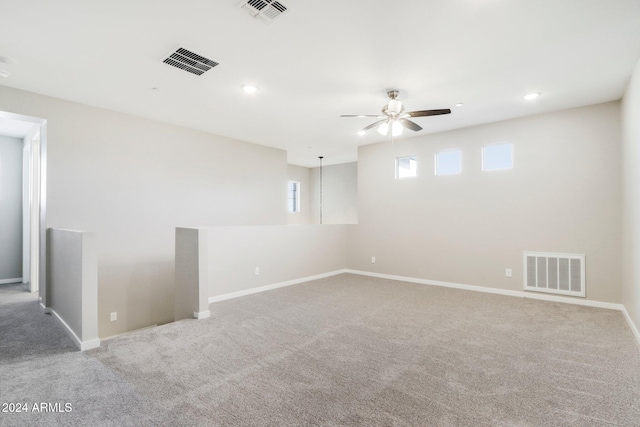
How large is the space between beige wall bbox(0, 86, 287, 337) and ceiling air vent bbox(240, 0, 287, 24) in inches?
133

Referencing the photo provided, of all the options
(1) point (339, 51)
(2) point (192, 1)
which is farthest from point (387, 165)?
(2) point (192, 1)

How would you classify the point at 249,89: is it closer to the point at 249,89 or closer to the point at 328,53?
the point at 249,89

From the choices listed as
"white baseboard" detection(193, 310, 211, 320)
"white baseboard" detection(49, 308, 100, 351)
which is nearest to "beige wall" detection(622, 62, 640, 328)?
"white baseboard" detection(193, 310, 211, 320)

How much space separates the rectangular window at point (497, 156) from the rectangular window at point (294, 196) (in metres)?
5.96

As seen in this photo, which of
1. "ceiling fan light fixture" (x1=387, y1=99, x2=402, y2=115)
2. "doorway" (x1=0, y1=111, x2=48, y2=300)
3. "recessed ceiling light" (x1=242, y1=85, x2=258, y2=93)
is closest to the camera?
"recessed ceiling light" (x1=242, y1=85, x2=258, y2=93)

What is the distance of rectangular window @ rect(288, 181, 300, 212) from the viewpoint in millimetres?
10123

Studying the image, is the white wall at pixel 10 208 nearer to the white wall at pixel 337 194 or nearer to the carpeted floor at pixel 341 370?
the carpeted floor at pixel 341 370

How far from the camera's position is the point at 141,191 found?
16.2 feet

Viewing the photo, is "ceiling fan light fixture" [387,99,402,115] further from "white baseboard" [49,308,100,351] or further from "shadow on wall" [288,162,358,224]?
"shadow on wall" [288,162,358,224]

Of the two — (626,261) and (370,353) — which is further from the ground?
(626,261)

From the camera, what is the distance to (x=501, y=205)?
518 centimetres

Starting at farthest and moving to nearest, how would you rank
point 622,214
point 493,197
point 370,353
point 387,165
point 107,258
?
point 387,165 → point 493,197 → point 107,258 → point 622,214 → point 370,353

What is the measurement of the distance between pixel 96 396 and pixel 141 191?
3.43 metres

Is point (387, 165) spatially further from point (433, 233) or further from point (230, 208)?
point (230, 208)
